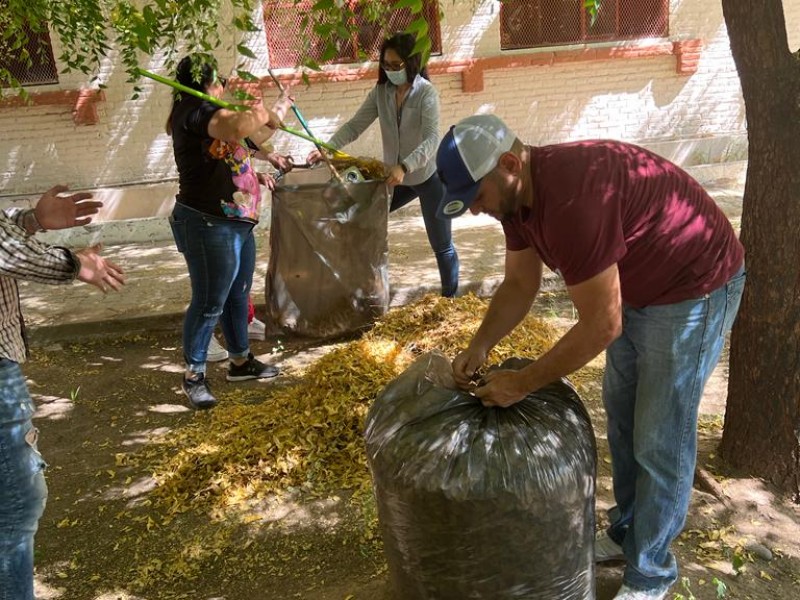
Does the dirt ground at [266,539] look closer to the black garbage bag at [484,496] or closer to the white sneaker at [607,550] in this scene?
the white sneaker at [607,550]

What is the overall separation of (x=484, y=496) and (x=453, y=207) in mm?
767

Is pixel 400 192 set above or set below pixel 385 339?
above

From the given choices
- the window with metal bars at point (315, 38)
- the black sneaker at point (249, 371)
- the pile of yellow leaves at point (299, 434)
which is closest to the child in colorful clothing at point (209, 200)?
the black sneaker at point (249, 371)

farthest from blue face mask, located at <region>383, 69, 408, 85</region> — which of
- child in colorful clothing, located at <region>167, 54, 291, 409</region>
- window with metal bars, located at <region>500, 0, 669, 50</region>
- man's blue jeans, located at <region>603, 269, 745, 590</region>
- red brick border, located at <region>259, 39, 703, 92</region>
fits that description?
window with metal bars, located at <region>500, 0, 669, 50</region>

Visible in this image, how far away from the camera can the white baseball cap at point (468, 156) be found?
73.0 inches

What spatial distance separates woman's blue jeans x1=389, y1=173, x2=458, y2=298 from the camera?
4.80 m

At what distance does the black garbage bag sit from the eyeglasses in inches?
113

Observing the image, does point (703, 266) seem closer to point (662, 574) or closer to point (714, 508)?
point (662, 574)

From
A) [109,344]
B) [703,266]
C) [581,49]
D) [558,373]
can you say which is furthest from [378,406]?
[581,49]

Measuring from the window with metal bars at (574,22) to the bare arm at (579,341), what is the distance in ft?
23.5

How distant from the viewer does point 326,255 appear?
15.7 feet

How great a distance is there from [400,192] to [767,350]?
269cm

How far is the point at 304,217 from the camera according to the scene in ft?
15.4

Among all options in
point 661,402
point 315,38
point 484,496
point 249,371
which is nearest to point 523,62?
point 315,38
